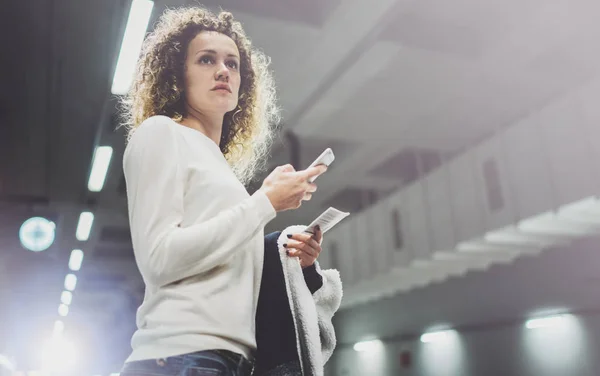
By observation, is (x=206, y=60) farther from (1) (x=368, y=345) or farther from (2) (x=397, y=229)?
(1) (x=368, y=345)

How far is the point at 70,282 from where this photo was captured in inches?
295

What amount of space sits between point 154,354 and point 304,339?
18 centimetres

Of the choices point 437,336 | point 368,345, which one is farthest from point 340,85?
point 368,345

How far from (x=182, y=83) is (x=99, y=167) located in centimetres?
351

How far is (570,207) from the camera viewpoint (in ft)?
9.64

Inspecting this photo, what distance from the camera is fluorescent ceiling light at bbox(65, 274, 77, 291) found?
725cm

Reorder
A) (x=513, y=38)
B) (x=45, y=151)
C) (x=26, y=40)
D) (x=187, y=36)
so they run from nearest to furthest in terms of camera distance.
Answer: (x=187, y=36) < (x=26, y=40) < (x=513, y=38) < (x=45, y=151)

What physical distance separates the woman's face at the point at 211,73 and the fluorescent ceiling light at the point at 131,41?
158 centimetres

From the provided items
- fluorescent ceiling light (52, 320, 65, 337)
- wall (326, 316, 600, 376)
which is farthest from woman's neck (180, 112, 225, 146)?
fluorescent ceiling light (52, 320, 65, 337)

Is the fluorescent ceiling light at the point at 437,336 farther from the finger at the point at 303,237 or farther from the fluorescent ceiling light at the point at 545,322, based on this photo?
the finger at the point at 303,237

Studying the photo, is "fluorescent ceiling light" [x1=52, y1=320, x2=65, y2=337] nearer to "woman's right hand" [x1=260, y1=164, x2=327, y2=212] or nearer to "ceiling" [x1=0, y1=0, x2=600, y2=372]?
"ceiling" [x1=0, y1=0, x2=600, y2=372]

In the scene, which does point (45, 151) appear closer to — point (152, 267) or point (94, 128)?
point (94, 128)

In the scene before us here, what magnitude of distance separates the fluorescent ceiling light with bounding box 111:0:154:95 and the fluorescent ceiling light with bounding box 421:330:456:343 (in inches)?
118

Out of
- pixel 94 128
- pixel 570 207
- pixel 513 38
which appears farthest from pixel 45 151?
pixel 570 207
